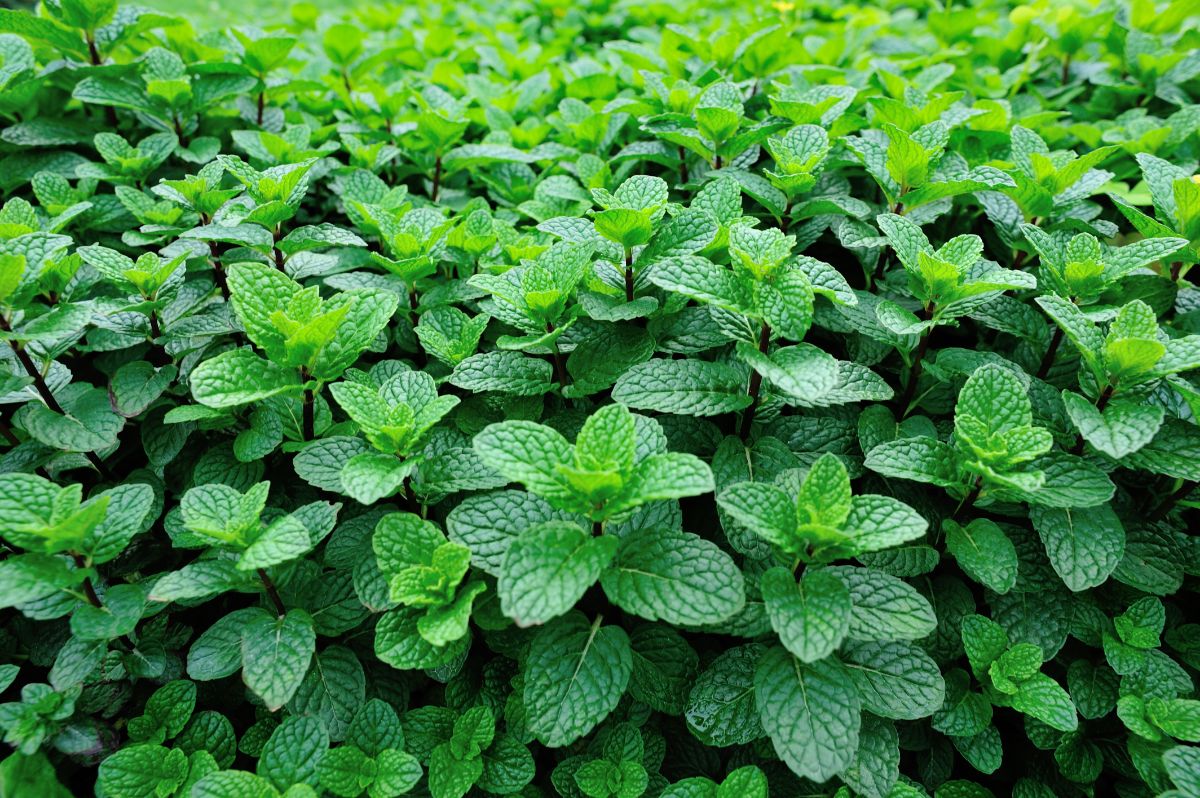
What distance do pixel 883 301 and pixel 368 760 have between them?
54.0 inches

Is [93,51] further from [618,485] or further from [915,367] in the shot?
[915,367]

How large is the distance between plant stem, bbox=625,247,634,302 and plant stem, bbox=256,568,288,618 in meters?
0.94

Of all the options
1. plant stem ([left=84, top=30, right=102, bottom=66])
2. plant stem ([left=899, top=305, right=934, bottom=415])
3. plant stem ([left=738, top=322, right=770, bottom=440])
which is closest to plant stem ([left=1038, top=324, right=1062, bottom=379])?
plant stem ([left=899, top=305, right=934, bottom=415])

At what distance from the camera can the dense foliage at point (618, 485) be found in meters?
1.33

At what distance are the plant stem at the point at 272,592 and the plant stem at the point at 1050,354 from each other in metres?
1.75

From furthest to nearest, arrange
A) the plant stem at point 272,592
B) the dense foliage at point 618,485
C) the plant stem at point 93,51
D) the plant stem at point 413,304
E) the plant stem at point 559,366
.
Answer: the plant stem at point 93,51 < the plant stem at point 413,304 < the plant stem at point 559,366 < the plant stem at point 272,592 < the dense foliage at point 618,485

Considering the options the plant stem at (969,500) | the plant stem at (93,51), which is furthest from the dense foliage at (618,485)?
the plant stem at (93,51)

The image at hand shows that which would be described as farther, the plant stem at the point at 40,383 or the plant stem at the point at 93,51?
the plant stem at the point at 93,51

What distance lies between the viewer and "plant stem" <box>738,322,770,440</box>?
1479 millimetres

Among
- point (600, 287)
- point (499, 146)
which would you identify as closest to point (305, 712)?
point (600, 287)

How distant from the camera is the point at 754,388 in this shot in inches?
60.2

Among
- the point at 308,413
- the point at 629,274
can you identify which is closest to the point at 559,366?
the point at 629,274

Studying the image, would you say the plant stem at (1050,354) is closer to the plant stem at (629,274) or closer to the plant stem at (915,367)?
the plant stem at (915,367)

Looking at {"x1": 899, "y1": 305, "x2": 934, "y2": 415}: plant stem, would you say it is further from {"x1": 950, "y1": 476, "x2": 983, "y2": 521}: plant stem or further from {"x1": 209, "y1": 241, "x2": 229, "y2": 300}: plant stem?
{"x1": 209, "y1": 241, "x2": 229, "y2": 300}: plant stem
